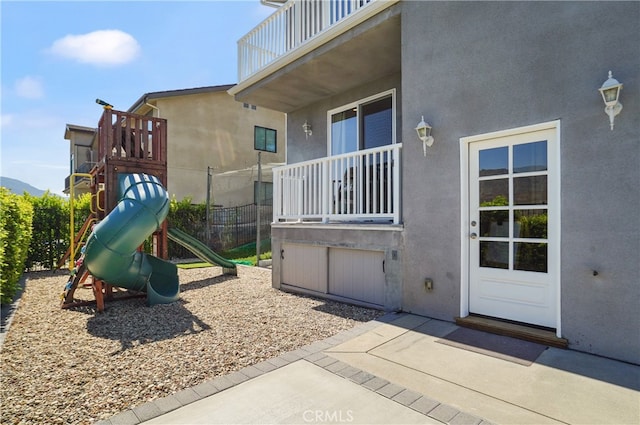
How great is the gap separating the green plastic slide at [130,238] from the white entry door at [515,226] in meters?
4.60

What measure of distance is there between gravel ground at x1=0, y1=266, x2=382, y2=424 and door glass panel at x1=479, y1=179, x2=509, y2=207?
215 cm

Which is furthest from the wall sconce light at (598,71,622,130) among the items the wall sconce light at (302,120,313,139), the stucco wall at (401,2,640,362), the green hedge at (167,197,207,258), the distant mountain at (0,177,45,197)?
the green hedge at (167,197,207,258)

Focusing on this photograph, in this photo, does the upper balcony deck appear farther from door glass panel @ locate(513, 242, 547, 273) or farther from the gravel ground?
the gravel ground

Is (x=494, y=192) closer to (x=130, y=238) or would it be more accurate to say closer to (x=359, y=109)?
(x=359, y=109)

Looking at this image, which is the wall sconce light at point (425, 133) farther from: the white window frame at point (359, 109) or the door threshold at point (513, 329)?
the door threshold at point (513, 329)

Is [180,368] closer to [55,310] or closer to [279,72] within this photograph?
[55,310]

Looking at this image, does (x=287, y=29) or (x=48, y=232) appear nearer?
(x=287, y=29)

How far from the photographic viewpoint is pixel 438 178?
428cm

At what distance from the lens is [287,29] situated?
6.61 m

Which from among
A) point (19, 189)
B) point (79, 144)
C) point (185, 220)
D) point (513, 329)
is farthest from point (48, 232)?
point (19, 189)

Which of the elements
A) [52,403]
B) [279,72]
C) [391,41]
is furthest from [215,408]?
[279,72]

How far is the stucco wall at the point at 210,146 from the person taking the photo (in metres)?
14.7

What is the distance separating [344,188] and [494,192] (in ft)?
8.21

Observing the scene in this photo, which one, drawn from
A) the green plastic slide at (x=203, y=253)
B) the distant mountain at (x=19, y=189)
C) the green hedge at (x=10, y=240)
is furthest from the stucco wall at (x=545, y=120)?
the distant mountain at (x=19, y=189)
